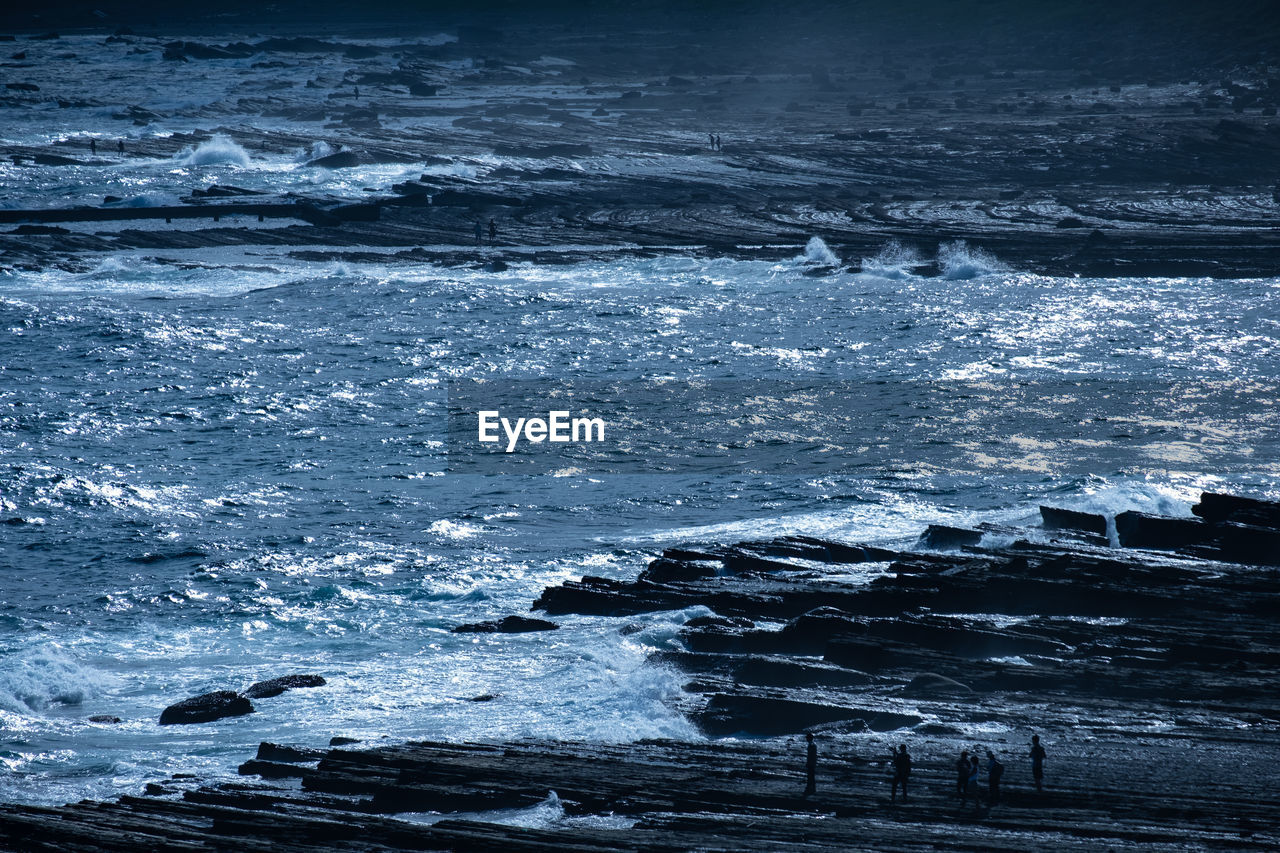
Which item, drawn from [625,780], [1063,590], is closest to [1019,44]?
[1063,590]

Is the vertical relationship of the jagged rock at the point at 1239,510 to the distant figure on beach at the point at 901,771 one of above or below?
above

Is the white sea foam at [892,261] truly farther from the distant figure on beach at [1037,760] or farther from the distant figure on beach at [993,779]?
the distant figure on beach at [993,779]

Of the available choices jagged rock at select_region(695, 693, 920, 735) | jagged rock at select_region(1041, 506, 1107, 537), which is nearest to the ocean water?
jagged rock at select_region(695, 693, 920, 735)

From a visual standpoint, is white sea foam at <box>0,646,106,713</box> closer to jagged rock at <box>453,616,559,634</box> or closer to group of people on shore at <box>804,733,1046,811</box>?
jagged rock at <box>453,616,559,634</box>

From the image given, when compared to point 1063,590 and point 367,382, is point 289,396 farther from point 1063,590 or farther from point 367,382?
point 1063,590

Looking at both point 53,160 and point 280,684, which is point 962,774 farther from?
point 53,160

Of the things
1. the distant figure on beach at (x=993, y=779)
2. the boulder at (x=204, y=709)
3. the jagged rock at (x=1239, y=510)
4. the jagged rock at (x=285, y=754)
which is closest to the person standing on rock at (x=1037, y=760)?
the distant figure on beach at (x=993, y=779)

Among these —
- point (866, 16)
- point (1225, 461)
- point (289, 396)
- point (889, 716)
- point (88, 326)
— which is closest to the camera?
point (889, 716)

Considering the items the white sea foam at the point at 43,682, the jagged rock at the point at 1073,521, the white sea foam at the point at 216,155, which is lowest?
the white sea foam at the point at 43,682
